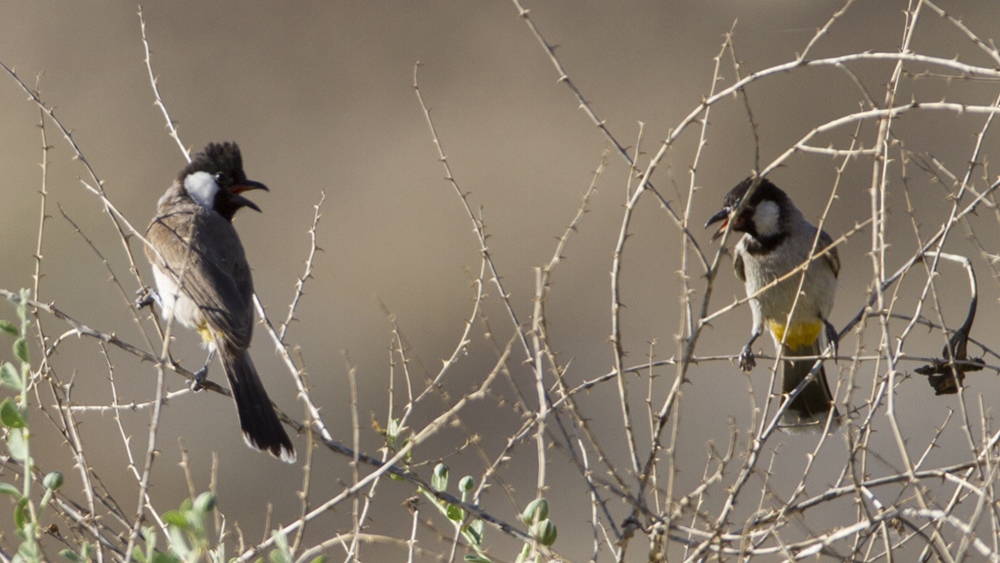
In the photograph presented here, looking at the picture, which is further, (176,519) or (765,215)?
(765,215)

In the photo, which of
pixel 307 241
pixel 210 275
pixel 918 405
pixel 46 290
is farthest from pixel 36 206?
pixel 918 405

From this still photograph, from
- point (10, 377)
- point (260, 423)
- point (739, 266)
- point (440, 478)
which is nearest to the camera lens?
point (10, 377)

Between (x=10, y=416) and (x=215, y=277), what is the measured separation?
2.09m

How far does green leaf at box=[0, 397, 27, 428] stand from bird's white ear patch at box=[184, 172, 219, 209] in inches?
103

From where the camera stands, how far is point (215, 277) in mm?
3977

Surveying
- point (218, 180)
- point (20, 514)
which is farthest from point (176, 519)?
point (218, 180)

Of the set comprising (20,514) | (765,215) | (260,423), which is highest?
(765,215)

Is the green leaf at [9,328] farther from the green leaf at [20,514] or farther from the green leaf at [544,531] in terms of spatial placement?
the green leaf at [544,531]

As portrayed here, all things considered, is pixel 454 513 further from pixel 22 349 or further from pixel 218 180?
pixel 218 180

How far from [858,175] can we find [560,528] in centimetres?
470

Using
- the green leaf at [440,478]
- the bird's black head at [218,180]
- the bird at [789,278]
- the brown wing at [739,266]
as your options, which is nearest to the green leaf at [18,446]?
the green leaf at [440,478]

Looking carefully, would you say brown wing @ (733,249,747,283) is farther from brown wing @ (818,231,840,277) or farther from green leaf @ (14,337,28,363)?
green leaf @ (14,337,28,363)

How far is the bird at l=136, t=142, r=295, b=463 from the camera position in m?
3.54

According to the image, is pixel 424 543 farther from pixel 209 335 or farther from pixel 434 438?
pixel 209 335
